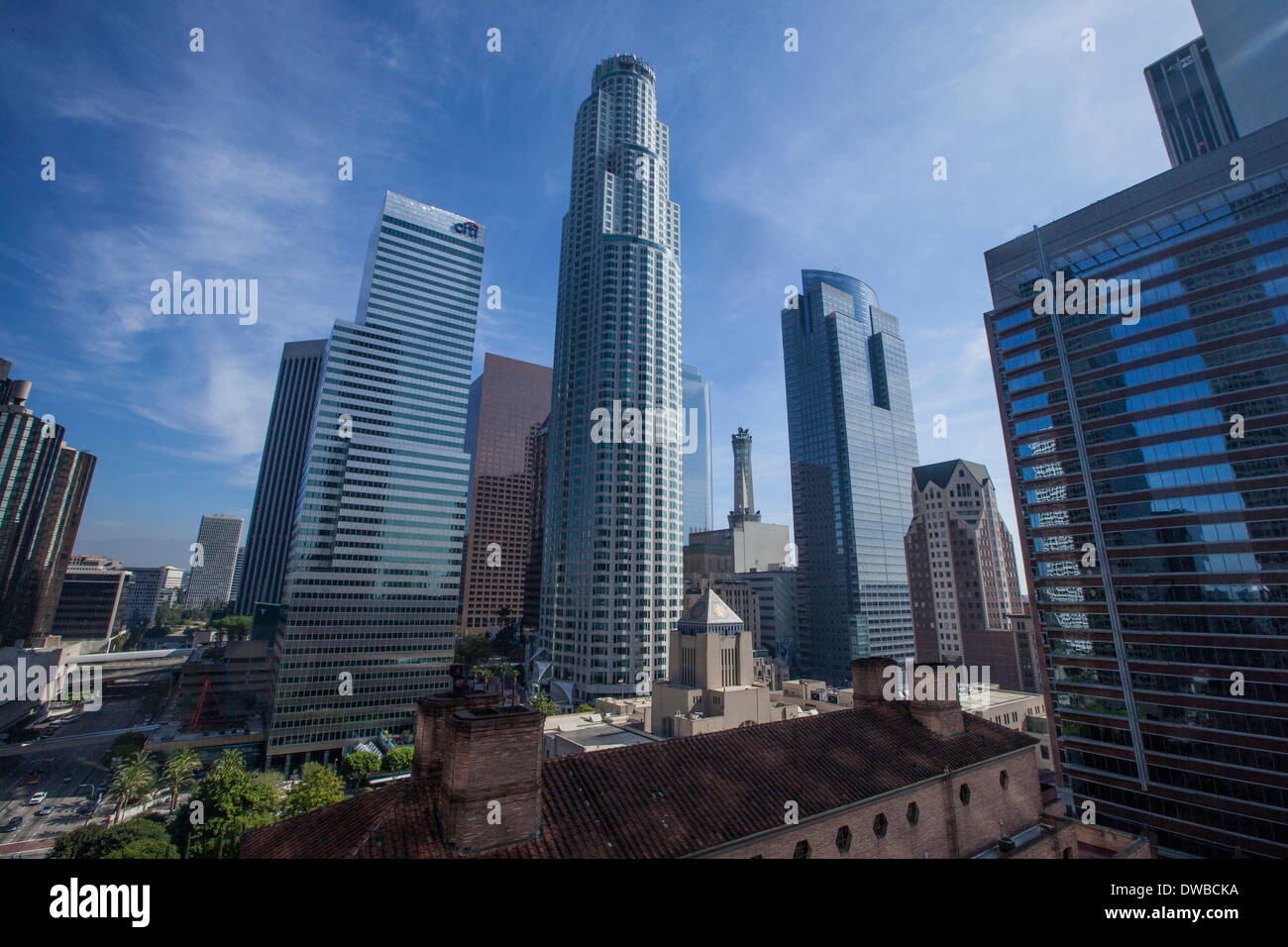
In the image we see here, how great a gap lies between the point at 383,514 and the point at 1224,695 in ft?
386

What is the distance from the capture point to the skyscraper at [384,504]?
92562mm

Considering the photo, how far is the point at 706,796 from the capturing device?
17516 millimetres

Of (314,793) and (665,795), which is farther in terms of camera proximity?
(314,793)

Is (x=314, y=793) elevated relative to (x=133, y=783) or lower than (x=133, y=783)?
elevated

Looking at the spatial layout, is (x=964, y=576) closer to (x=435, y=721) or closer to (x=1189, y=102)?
(x=1189, y=102)

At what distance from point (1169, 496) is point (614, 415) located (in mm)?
87035

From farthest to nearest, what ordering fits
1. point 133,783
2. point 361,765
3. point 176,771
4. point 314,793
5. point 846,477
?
point 846,477
point 361,765
point 176,771
point 133,783
point 314,793

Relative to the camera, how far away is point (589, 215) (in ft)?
429

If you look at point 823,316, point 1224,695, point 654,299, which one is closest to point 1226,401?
point 1224,695

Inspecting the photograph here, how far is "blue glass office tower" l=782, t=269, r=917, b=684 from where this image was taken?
156 metres

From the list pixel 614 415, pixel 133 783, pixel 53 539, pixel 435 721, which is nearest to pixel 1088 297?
pixel 435 721

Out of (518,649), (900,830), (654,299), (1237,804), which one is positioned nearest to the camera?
(900,830)

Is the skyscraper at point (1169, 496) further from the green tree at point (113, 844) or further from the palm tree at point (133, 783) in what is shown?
the palm tree at point (133, 783)
